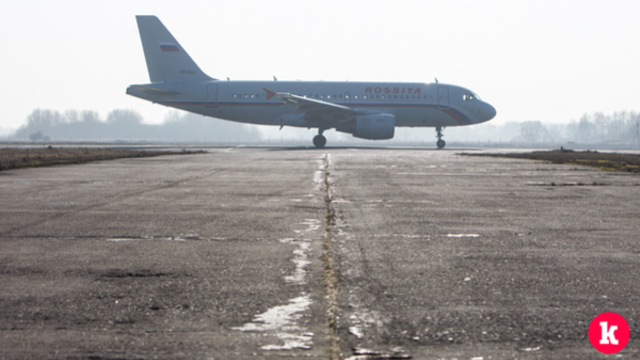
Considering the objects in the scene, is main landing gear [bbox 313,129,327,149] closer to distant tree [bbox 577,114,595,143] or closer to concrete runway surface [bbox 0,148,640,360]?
concrete runway surface [bbox 0,148,640,360]

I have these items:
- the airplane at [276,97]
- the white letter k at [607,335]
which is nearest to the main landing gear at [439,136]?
the airplane at [276,97]

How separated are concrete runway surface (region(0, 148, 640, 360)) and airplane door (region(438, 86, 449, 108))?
2402 centimetres

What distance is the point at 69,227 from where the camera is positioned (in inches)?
187

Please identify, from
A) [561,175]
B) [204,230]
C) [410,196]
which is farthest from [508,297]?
[561,175]

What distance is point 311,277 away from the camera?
310cm

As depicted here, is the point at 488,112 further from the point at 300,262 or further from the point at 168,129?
the point at 168,129

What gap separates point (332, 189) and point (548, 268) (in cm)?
466

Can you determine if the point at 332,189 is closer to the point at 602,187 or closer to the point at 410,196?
the point at 410,196

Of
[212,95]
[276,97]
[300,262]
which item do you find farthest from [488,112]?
[300,262]

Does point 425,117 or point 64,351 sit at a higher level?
point 425,117

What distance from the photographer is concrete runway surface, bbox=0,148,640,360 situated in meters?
Answer: 2.22

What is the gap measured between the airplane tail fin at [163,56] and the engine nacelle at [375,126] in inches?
333

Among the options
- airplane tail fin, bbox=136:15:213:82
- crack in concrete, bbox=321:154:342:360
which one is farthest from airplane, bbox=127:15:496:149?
crack in concrete, bbox=321:154:342:360

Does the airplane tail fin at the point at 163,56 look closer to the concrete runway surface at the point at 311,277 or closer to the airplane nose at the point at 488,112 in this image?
the airplane nose at the point at 488,112
